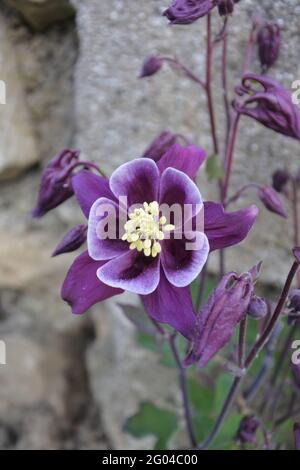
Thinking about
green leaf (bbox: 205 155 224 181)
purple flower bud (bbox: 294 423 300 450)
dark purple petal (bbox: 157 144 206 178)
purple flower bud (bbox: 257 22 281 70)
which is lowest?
purple flower bud (bbox: 294 423 300 450)

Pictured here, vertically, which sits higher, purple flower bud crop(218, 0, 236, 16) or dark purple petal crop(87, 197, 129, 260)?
purple flower bud crop(218, 0, 236, 16)

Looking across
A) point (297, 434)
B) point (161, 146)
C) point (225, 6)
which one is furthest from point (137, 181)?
point (297, 434)

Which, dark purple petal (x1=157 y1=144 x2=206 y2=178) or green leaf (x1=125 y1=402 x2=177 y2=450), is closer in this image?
dark purple petal (x1=157 y1=144 x2=206 y2=178)

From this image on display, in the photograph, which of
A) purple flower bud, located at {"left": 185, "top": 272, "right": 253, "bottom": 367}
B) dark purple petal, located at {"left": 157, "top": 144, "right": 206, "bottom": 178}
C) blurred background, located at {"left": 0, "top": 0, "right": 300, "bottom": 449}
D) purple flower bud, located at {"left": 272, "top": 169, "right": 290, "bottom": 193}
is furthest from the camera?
blurred background, located at {"left": 0, "top": 0, "right": 300, "bottom": 449}

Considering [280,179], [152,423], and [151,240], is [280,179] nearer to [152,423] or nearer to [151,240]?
[151,240]

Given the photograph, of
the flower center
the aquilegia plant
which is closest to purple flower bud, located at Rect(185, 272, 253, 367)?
the aquilegia plant

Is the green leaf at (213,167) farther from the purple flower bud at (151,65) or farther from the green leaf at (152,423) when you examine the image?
the green leaf at (152,423)

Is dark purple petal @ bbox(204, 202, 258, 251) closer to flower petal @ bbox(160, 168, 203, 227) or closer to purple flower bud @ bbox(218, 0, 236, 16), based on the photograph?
flower petal @ bbox(160, 168, 203, 227)

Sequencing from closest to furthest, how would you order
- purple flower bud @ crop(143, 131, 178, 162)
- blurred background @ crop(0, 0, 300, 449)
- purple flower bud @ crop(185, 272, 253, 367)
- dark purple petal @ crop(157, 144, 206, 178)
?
purple flower bud @ crop(185, 272, 253, 367) < dark purple petal @ crop(157, 144, 206, 178) < purple flower bud @ crop(143, 131, 178, 162) < blurred background @ crop(0, 0, 300, 449)
